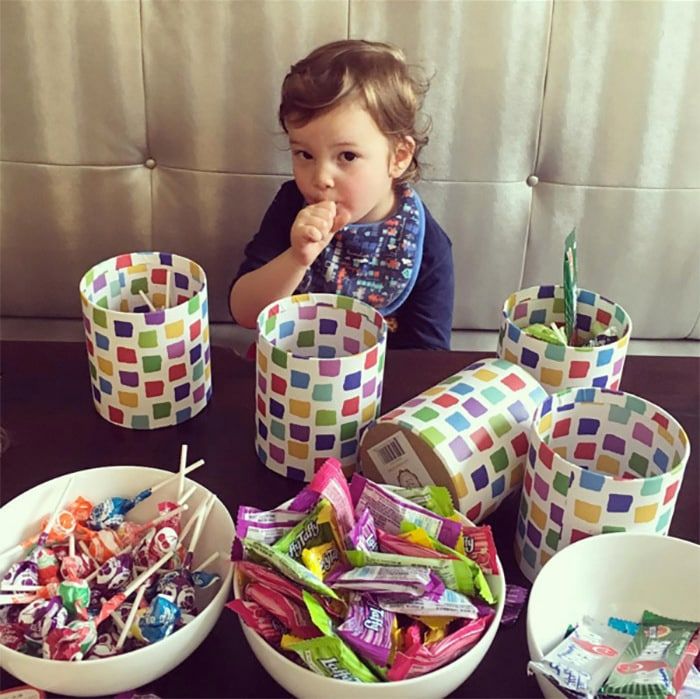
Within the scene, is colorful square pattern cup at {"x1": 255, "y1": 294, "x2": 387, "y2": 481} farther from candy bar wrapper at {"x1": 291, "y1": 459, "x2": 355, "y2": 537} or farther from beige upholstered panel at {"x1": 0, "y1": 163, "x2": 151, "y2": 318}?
beige upholstered panel at {"x1": 0, "y1": 163, "x2": 151, "y2": 318}

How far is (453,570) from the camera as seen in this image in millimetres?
644

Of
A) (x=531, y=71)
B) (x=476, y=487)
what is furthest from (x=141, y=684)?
(x=531, y=71)

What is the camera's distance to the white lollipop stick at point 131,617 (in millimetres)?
631

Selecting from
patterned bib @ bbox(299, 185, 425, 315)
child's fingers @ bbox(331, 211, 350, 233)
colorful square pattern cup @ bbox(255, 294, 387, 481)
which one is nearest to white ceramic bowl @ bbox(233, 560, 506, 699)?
colorful square pattern cup @ bbox(255, 294, 387, 481)

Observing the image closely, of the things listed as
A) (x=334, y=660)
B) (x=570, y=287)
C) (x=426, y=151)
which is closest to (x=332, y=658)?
(x=334, y=660)

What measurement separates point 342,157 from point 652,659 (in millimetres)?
689

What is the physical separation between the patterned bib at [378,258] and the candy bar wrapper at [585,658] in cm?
65

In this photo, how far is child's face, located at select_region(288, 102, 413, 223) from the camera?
1092 mm

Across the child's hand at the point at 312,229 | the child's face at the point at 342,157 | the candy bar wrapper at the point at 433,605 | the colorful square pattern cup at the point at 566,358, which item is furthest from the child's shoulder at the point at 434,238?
the candy bar wrapper at the point at 433,605

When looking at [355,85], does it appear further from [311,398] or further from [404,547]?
[404,547]

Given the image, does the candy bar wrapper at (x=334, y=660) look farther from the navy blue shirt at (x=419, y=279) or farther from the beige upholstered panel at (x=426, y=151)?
the beige upholstered panel at (x=426, y=151)

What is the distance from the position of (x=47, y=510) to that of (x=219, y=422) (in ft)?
0.72

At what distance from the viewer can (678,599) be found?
0.71 meters

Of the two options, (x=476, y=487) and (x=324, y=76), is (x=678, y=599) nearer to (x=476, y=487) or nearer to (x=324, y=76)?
(x=476, y=487)
